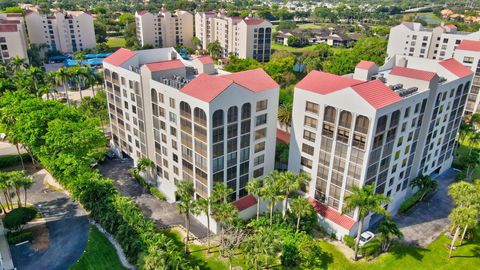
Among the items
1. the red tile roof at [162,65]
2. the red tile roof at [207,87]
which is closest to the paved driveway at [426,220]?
the red tile roof at [207,87]

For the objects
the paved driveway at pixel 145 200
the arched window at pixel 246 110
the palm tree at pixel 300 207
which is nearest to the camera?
the palm tree at pixel 300 207

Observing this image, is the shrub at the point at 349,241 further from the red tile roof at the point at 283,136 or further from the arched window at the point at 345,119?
the red tile roof at the point at 283,136

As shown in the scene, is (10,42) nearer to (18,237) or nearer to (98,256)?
(18,237)

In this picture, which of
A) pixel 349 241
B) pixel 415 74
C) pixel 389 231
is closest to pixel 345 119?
pixel 415 74

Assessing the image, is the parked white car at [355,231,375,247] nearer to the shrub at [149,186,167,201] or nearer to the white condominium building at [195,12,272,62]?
the shrub at [149,186,167,201]

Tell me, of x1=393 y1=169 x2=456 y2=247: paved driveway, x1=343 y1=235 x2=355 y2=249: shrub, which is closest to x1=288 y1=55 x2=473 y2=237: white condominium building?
x1=343 y1=235 x2=355 y2=249: shrub
